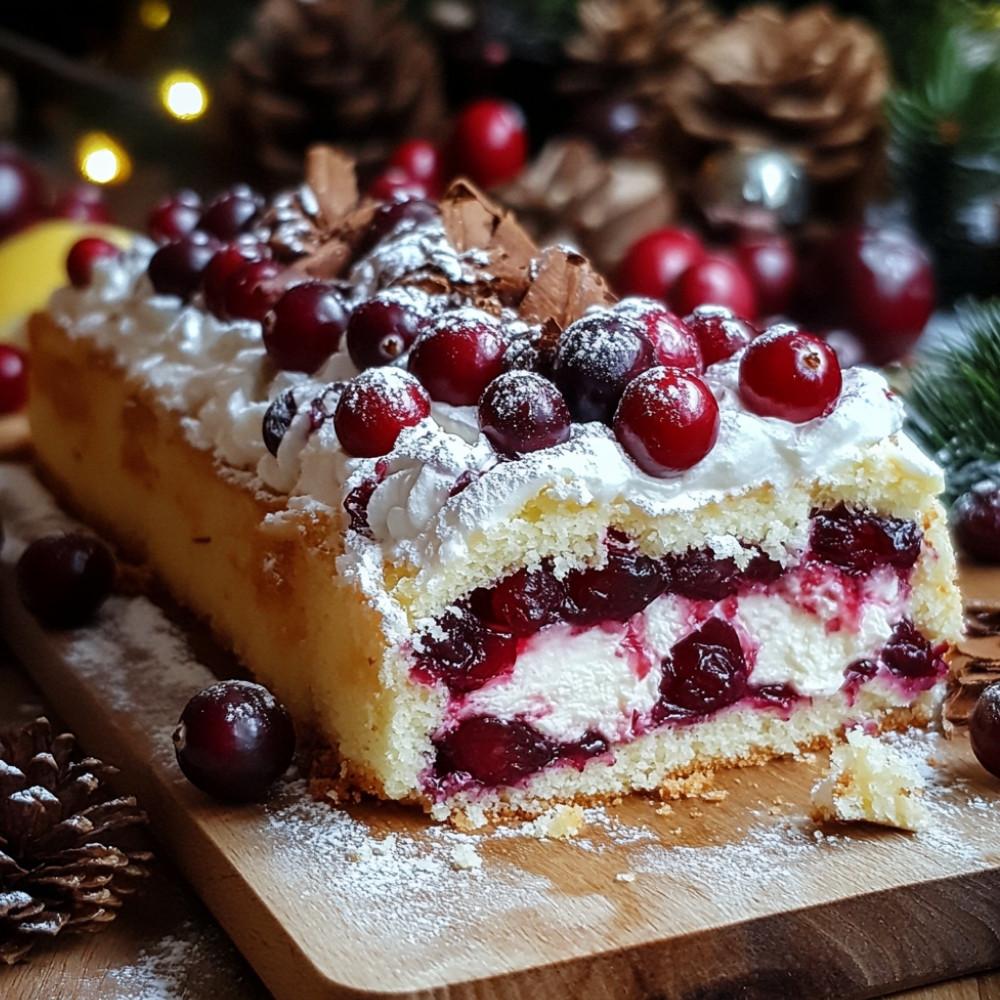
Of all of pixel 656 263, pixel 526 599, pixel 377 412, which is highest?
pixel 656 263

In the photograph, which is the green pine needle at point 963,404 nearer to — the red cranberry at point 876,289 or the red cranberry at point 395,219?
the red cranberry at point 876,289

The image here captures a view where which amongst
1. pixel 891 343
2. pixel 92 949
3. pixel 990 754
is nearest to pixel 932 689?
pixel 990 754

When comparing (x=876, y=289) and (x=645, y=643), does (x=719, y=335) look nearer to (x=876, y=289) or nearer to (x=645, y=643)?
(x=645, y=643)

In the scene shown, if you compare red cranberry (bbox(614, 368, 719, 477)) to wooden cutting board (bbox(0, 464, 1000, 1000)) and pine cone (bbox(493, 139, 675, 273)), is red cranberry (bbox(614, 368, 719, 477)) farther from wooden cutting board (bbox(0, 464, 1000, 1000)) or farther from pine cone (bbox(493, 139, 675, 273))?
pine cone (bbox(493, 139, 675, 273))

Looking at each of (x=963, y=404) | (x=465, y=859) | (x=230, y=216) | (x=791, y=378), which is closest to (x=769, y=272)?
(x=963, y=404)

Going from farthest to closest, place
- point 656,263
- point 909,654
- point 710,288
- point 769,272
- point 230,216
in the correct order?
point 769,272 → point 656,263 → point 710,288 → point 230,216 → point 909,654

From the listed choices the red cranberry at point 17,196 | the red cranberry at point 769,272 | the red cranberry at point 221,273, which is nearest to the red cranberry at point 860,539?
the red cranberry at point 221,273
